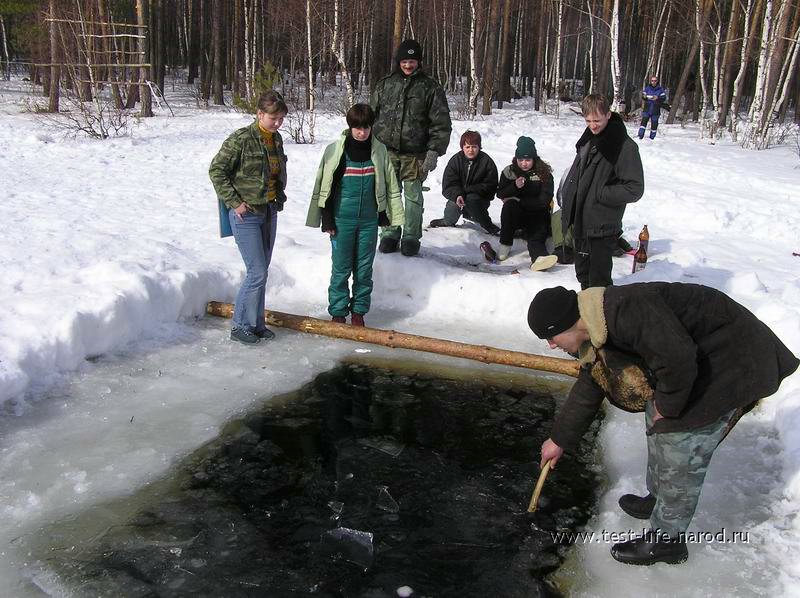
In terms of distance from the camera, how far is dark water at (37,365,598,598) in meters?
2.93

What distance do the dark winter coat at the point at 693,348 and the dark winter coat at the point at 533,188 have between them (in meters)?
4.80

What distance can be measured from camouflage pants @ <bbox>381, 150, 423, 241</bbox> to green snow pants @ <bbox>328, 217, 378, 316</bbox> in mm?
1066

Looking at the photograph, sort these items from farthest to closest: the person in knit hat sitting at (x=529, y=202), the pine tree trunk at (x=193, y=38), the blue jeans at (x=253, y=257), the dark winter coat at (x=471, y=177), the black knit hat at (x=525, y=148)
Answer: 1. the pine tree trunk at (x=193, y=38)
2. the dark winter coat at (x=471, y=177)
3. the person in knit hat sitting at (x=529, y=202)
4. the black knit hat at (x=525, y=148)
5. the blue jeans at (x=253, y=257)

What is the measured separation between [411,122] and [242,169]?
6.81 ft

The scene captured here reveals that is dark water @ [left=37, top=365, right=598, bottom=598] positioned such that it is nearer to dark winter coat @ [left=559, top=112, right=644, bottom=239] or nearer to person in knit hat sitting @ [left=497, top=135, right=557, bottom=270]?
dark winter coat @ [left=559, top=112, right=644, bottom=239]

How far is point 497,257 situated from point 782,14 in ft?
40.9

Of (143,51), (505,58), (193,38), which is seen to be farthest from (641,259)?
(193,38)

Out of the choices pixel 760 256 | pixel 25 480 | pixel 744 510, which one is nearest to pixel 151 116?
pixel 760 256

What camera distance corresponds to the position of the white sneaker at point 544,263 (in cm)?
671

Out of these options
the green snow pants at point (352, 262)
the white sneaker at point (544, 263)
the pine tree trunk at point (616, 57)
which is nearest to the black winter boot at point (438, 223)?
the white sneaker at point (544, 263)

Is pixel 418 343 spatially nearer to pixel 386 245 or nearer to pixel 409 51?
pixel 386 245

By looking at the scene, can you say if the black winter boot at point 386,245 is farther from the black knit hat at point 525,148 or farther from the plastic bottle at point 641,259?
the plastic bottle at point 641,259

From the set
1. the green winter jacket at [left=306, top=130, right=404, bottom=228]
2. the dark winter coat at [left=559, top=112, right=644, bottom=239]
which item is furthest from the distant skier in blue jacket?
the green winter jacket at [left=306, top=130, right=404, bottom=228]

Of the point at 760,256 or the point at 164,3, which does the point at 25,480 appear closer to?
the point at 760,256
